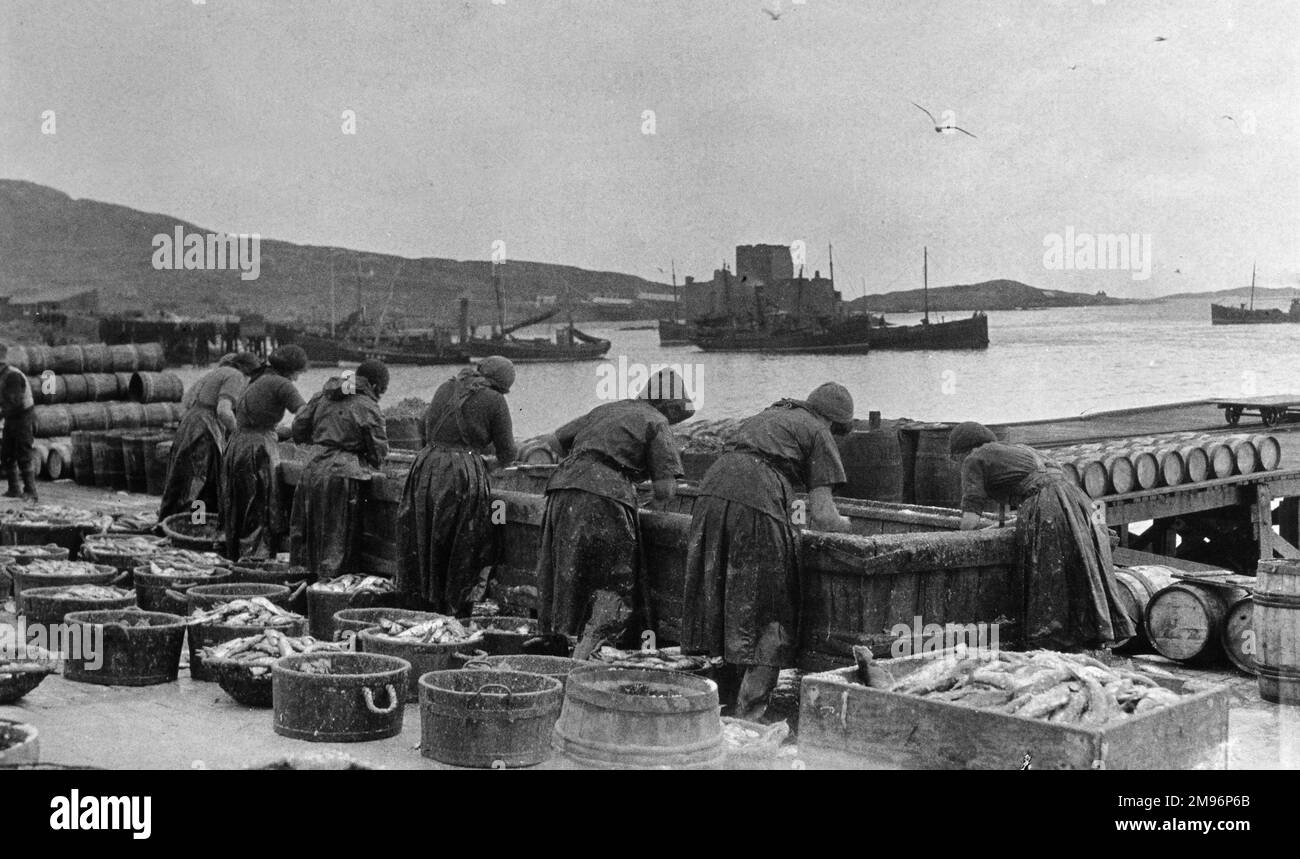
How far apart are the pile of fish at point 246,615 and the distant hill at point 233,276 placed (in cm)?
1215

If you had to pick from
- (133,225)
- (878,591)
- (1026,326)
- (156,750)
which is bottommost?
(156,750)

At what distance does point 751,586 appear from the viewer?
256 inches

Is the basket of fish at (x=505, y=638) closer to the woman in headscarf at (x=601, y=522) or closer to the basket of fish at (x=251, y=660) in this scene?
the woman in headscarf at (x=601, y=522)

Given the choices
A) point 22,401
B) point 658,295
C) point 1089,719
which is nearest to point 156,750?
point 1089,719

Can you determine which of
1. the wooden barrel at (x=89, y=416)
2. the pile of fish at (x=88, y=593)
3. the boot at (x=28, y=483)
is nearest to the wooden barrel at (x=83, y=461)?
the boot at (x=28, y=483)

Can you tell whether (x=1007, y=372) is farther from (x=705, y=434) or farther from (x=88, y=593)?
(x=88, y=593)

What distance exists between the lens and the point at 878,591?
252 inches

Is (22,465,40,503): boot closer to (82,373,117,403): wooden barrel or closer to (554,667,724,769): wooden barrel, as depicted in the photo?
(82,373,117,403): wooden barrel

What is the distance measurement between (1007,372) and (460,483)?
12.8 meters

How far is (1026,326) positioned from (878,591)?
510 inches

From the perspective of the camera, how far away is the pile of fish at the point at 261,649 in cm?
625

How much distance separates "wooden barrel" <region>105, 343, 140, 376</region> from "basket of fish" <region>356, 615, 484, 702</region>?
45.5ft

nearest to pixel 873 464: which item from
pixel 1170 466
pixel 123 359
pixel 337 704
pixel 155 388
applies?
pixel 1170 466
